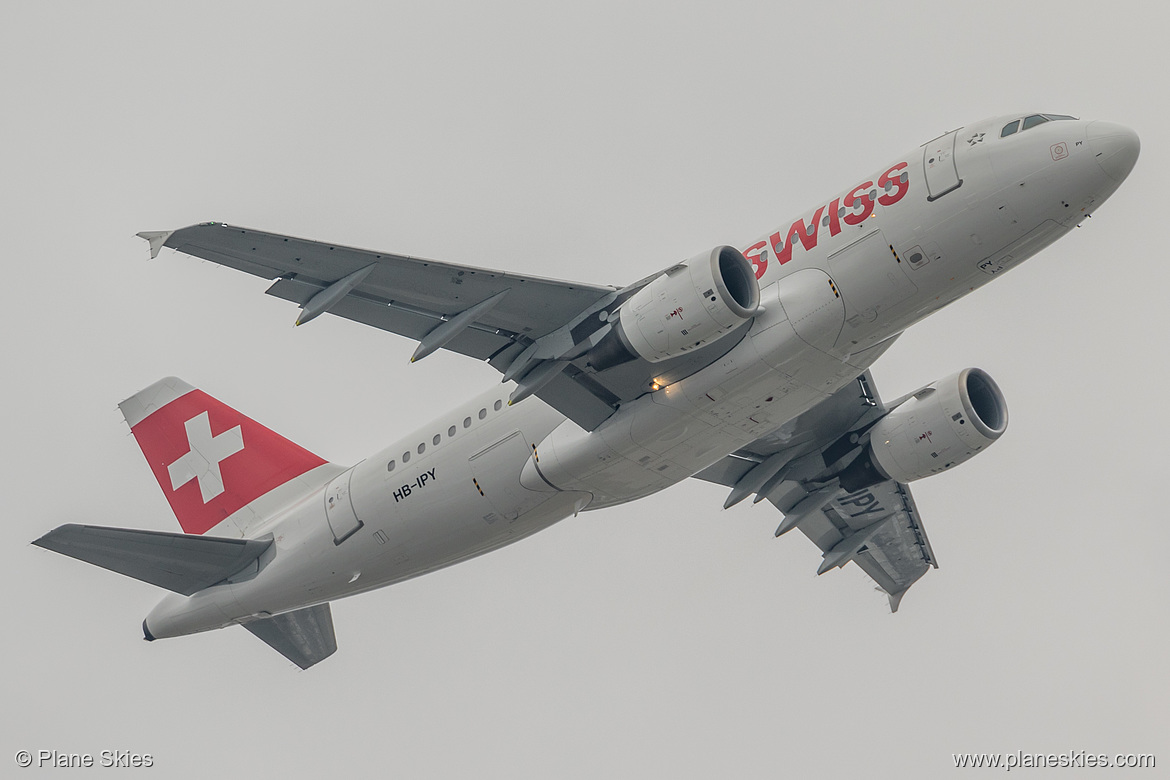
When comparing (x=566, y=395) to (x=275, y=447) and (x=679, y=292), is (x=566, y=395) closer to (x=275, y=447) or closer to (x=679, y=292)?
(x=679, y=292)

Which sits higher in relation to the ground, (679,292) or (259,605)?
(679,292)

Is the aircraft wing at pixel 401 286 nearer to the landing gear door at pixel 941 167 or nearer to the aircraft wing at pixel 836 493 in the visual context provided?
the landing gear door at pixel 941 167

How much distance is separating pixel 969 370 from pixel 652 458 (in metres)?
8.19

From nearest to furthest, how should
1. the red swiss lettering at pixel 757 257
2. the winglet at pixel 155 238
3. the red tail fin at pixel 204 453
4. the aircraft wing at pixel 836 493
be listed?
the winglet at pixel 155 238, the red swiss lettering at pixel 757 257, the aircraft wing at pixel 836 493, the red tail fin at pixel 204 453

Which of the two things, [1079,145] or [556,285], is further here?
[556,285]

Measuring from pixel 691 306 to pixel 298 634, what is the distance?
14708mm

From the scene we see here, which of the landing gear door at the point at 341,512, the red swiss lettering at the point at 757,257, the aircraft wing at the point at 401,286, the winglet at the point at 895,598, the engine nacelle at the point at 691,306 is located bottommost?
the winglet at the point at 895,598

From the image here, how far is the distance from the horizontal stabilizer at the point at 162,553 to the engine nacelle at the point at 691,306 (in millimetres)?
11012

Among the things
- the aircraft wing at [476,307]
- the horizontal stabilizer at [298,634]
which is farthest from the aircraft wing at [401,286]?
the horizontal stabilizer at [298,634]

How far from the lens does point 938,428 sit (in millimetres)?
29562

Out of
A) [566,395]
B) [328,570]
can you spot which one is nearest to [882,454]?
[566,395]

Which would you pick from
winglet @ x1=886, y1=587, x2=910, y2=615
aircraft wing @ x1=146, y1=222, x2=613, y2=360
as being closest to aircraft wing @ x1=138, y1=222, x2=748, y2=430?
aircraft wing @ x1=146, y1=222, x2=613, y2=360

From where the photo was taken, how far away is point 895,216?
950 inches

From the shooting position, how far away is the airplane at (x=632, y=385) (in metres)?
23.6
